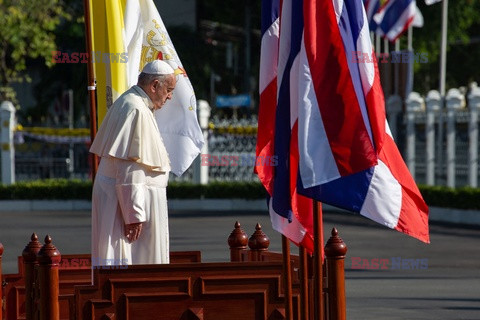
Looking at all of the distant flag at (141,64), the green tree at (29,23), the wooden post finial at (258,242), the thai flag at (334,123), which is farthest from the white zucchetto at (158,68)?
the green tree at (29,23)

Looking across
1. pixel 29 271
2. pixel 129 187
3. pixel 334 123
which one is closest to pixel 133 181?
pixel 129 187

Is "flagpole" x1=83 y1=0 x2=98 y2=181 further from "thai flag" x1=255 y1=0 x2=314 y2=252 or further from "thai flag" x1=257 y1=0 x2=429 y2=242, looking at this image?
"thai flag" x1=257 y1=0 x2=429 y2=242

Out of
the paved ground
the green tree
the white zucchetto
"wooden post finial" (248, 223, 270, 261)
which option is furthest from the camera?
the green tree

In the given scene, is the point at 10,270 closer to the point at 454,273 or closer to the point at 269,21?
the point at 454,273

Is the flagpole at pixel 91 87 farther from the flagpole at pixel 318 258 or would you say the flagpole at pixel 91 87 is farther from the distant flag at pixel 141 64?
the flagpole at pixel 318 258

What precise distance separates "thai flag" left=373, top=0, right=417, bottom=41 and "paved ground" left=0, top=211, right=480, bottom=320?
A: 305 inches

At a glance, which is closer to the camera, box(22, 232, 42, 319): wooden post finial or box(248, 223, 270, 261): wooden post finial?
box(22, 232, 42, 319): wooden post finial

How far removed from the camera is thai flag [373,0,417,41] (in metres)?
31.6

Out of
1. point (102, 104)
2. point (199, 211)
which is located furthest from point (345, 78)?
point (199, 211)

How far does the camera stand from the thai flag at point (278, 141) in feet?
21.2

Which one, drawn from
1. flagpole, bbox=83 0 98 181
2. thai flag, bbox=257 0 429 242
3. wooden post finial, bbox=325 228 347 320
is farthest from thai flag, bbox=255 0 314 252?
flagpole, bbox=83 0 98 181

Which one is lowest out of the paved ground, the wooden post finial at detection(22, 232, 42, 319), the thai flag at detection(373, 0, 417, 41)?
the paved ground

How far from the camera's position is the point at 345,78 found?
6203 mm

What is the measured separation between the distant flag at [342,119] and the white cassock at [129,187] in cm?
130
